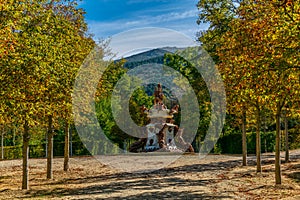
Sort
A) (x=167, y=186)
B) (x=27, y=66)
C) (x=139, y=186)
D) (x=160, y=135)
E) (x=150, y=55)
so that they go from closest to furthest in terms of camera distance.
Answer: (x=27, y=66), (x=167, y=186), (x=139, y=186), (x=160, y=135), (x=150, y=55)

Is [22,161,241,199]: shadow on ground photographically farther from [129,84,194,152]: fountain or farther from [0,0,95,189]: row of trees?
[129,84,194,152]: fountain

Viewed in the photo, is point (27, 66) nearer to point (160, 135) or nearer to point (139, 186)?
point (139, 186)

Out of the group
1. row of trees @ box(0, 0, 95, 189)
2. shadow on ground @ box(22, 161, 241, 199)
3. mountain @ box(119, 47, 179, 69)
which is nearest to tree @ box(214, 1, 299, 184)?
shadow on ground @ box(22, 161, 241, 199)

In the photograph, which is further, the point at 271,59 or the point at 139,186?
the point at 139,186

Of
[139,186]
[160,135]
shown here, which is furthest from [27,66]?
[160,135]

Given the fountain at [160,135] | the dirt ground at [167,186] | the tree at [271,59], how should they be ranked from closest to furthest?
the tree at [271,59]
the dirt ground at [167,186]
the fountain at [160,135]

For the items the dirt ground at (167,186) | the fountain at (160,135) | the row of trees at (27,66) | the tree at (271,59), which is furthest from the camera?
the fountain at (160,135)

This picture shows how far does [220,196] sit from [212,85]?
33.5 ft

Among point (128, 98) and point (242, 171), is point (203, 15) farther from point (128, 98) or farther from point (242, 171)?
point (128, 98)

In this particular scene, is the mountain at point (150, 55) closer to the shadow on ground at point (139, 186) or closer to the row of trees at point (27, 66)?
the shadow on ground at point (139, 186)

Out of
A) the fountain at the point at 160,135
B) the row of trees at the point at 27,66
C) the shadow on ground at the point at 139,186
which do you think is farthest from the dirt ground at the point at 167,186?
the fountain at the point at 160,135

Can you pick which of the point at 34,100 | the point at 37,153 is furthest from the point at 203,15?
the point at 37,153

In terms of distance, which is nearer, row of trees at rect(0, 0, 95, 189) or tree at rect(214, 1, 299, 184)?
tree at rect(214, 1, 299, 184)

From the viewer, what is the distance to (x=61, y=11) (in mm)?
21703
